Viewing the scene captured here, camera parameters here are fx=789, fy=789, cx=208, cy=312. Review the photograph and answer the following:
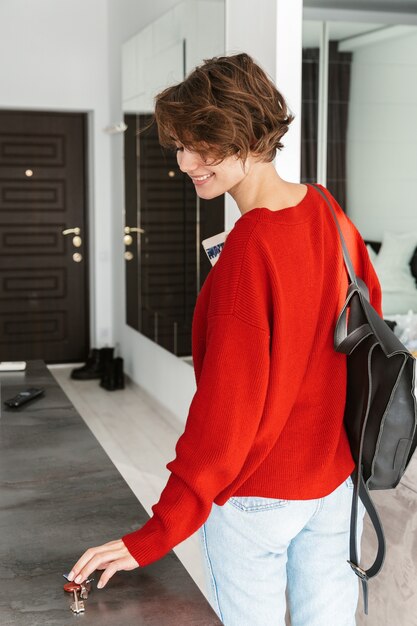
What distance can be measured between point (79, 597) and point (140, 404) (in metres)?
4.47

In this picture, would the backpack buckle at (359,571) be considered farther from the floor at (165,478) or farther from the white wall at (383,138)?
the white wall at (383,138)

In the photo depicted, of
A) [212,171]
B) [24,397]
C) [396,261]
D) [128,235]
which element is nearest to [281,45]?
[24,397]

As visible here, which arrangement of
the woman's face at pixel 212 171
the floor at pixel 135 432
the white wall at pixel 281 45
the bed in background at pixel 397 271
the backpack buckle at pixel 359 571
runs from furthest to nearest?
the bed in background at pixel 397 271
the floor at pixel 135 432
the white wall at pixel 281 45
the backpack buckle at pixel 359 571
the woman's face at pixel 212 171

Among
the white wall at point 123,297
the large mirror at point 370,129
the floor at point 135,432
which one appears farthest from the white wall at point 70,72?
the large mirror at point 370,129

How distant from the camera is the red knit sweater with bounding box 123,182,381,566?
1056mm

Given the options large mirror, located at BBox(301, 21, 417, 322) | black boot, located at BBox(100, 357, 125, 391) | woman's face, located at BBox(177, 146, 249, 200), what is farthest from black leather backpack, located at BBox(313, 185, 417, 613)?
black boot, located at BBox(100, 357, 125, 391)

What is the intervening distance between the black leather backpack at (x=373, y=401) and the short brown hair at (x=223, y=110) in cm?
18

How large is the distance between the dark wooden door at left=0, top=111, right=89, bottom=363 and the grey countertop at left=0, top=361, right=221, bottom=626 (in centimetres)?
471

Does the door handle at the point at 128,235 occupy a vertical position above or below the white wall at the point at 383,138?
below

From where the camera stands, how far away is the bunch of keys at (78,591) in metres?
1.00

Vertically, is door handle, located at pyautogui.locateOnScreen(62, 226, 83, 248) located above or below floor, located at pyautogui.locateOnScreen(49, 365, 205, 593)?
above

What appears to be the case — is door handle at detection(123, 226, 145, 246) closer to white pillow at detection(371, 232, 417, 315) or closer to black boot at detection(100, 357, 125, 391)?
black boot at detection(100, 357, 125, 391)

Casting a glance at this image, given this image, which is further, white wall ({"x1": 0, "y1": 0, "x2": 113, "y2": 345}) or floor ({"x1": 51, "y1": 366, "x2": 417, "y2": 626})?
white wall ({"x1": 0, "y1": 0, "x2": 113, "y2": 345})

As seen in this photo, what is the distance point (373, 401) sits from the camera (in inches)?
49.1
